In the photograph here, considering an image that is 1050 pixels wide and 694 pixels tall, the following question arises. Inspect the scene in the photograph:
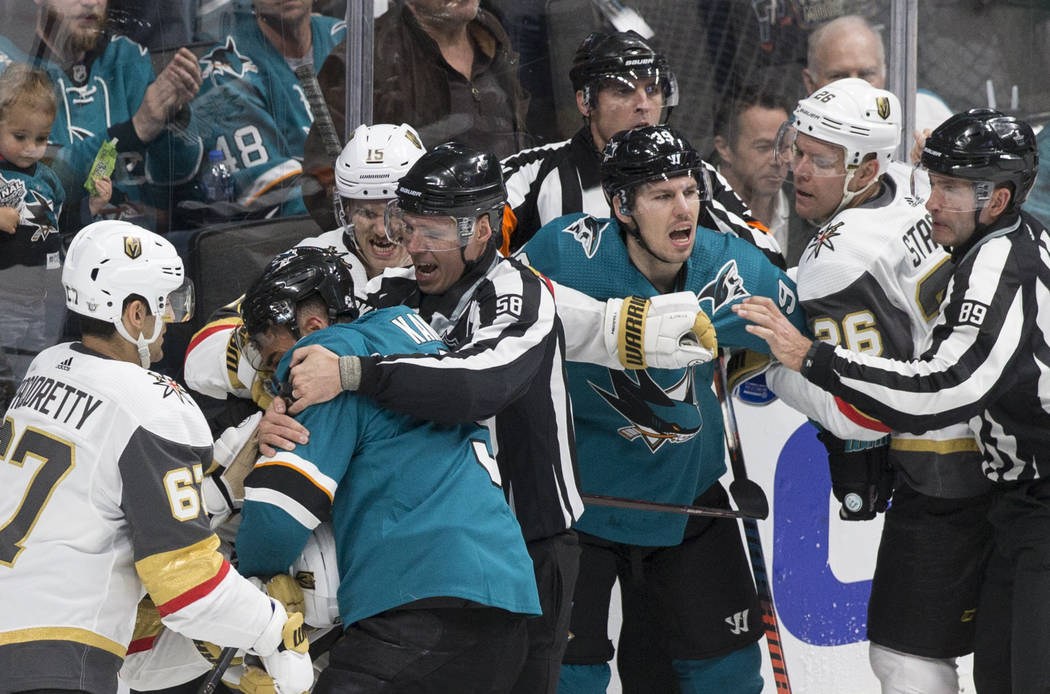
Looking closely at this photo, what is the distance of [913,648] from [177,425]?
1.66m

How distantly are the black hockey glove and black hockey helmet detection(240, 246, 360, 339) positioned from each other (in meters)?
1.20

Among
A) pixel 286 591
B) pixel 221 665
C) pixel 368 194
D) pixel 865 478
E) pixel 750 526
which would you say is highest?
pixel 368 194

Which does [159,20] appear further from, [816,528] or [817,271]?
[816,528]

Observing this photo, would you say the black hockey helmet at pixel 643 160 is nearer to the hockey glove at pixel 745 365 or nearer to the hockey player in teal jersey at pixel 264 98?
the hockey glove at pixel 745 365

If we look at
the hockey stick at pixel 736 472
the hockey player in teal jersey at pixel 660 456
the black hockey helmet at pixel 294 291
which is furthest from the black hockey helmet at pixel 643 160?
the black hockey helmet at pixel 294 291

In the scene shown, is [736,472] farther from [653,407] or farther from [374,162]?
[374,162]

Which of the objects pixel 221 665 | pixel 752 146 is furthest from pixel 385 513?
pixel 752 146

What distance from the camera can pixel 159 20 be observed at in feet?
9.95

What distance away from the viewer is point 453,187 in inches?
91.9

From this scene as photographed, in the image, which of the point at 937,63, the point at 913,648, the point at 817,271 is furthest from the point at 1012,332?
the point at 937,63

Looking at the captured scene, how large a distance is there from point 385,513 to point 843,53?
7.99ft

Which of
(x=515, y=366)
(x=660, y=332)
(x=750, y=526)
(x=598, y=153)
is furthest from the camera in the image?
(x=750, y=526)

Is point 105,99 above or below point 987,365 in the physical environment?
Answer: above

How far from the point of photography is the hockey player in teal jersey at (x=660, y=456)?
2.78 meters
